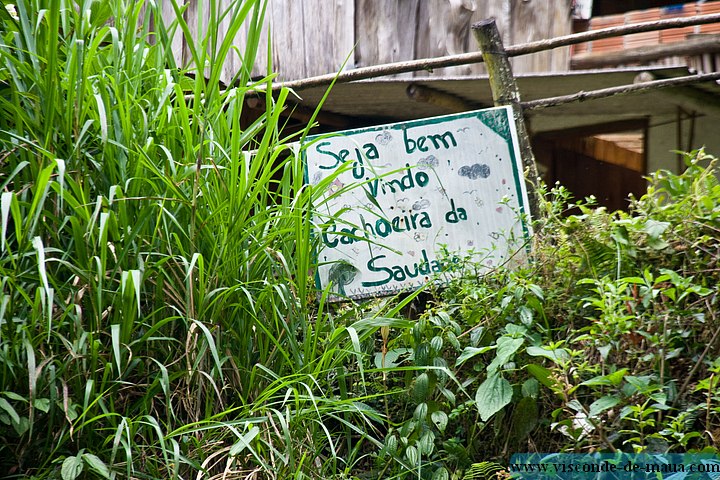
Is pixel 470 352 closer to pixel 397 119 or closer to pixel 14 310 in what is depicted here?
pixel 14 310

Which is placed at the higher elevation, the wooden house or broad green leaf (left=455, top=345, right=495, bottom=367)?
the wooden house

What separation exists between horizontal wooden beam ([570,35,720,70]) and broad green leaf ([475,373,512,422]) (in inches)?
98.8

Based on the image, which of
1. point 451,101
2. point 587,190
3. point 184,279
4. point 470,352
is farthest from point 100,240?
point 587,190

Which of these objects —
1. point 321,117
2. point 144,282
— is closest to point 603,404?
point 144,282

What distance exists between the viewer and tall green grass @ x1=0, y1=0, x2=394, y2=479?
82.4 inches

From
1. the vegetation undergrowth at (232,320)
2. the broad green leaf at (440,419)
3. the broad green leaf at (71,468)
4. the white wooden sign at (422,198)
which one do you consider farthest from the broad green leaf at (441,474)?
the broad green leaf at (71,468)

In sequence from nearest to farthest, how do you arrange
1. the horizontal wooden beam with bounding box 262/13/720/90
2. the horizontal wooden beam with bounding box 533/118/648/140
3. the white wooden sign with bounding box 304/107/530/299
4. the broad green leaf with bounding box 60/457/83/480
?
the broad green leaf with bounding box 60/457/83/480 < the white wooden sign with bounding box 304/107/530/299 < the horizontal wooden beam with bounding box 262/13/720/90 < the horizontal wooden beam with bounding box 533/118/648/140

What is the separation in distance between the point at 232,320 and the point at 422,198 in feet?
3.56

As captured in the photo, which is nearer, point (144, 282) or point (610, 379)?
point (610, 379)

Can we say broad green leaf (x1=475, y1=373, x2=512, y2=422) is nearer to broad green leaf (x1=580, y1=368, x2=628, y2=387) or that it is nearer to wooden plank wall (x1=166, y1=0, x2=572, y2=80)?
broad green leaf (x1=580, y1=368, x2=628, y2=387)

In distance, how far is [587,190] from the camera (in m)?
6.37

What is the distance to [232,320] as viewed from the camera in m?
2.38

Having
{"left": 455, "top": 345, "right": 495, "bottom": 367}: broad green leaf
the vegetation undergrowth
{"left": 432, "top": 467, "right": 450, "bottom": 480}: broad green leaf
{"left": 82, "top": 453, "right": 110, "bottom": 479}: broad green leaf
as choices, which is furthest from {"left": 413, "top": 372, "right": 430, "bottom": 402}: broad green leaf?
{"left": 82, "top": 453, "right": 110, "bottom": 479}: broad green leaf

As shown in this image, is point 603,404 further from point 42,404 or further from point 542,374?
point 42,404
